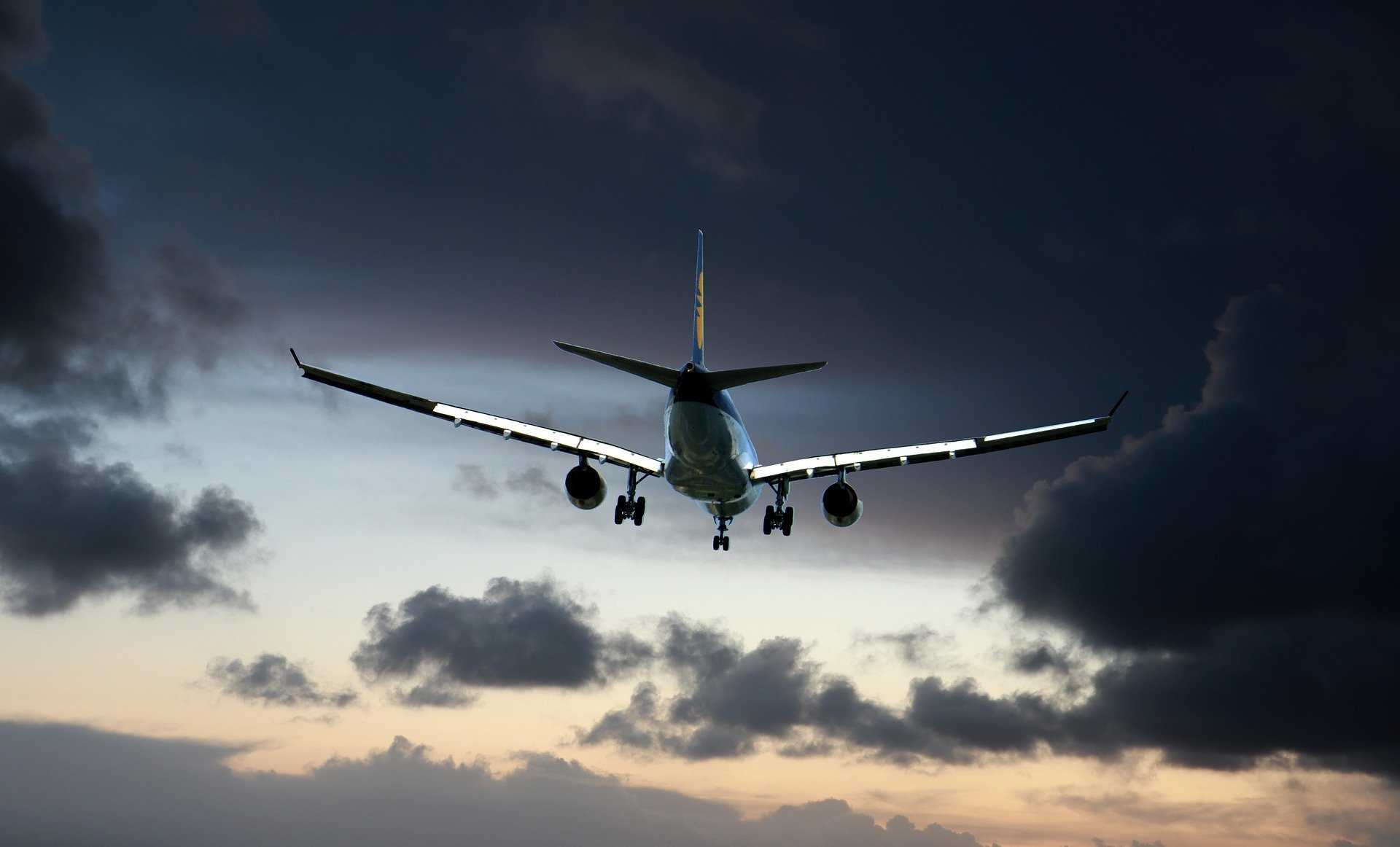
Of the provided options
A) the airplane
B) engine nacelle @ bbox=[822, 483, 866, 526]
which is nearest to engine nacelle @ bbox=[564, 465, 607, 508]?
the airplane

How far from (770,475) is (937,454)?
8525 millimetres

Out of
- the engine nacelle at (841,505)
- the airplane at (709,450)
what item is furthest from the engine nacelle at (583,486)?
the engine nacelle at (841,505)

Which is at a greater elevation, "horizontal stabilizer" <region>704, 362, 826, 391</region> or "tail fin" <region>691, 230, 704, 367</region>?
"tail fin" <region>691, 230, 704, 367</region>

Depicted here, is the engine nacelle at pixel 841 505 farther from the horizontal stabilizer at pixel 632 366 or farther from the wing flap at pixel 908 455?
the horizontal stabilizer at pixel 632 366

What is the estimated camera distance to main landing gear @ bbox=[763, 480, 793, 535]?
65.2m

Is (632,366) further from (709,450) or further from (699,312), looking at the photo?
(699,312)

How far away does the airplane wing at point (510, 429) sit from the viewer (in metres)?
56.5

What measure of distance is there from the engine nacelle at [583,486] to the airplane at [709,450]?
0.05 m

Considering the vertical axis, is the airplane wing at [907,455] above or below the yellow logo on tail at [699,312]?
below

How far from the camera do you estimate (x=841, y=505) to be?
62250 mm

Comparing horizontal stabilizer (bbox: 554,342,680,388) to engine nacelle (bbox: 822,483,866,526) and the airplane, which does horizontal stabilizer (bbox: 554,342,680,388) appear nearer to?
the airplane

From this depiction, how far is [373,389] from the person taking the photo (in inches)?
2207

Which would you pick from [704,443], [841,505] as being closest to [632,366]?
[704,443]

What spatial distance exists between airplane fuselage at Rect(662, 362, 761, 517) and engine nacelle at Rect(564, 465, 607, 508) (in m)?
4.32
